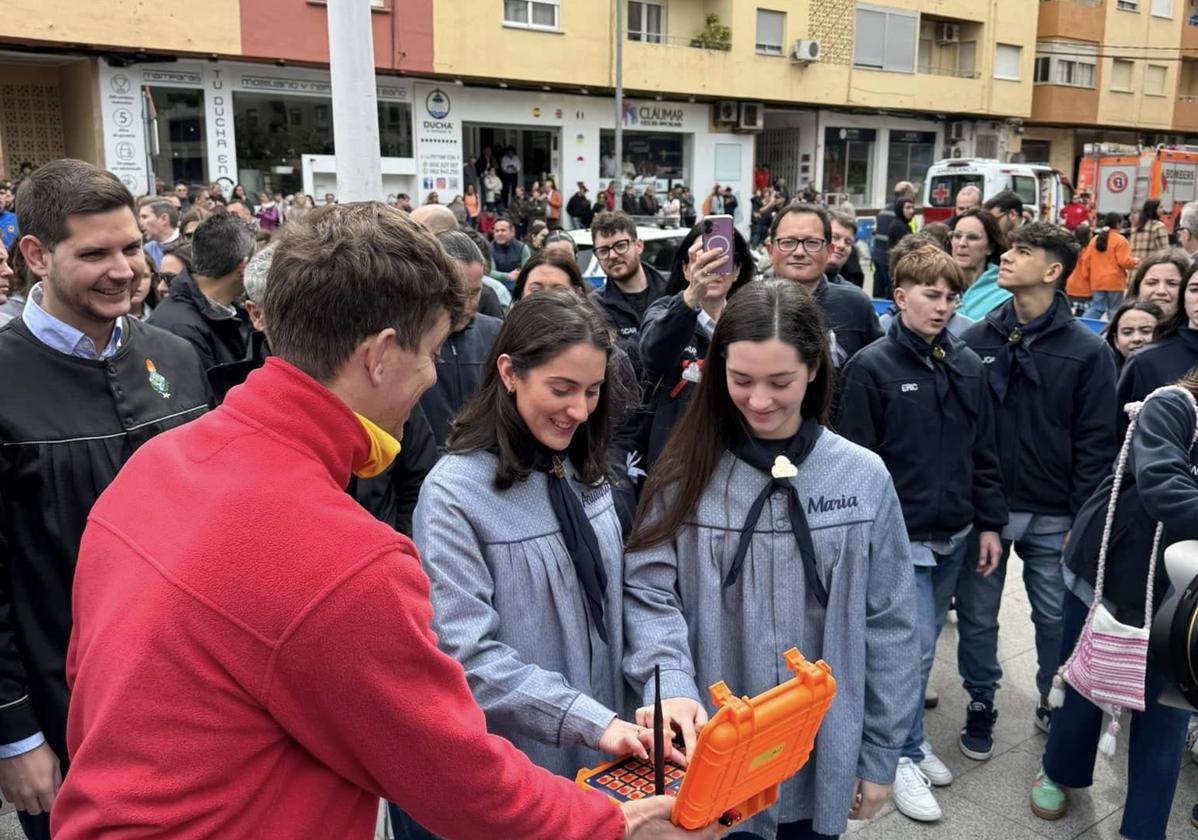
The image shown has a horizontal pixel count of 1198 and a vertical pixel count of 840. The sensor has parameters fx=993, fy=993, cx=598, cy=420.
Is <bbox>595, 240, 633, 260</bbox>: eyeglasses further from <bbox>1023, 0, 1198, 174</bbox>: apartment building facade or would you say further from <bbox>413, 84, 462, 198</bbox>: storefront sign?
<bbox>1023, 0, 1198, 174</bbox>: apartment building facade

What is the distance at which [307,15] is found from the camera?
20.4 m

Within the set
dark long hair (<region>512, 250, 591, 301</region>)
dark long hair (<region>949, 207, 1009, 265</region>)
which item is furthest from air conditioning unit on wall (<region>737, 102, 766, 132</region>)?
dark long hair (<region>512, 250, 591, 301</region>)

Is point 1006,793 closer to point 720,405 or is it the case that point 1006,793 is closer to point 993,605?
point 993,605

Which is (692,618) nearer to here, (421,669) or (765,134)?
(421,669)

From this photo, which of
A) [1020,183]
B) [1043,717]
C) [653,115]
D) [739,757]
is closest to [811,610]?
[739,757]

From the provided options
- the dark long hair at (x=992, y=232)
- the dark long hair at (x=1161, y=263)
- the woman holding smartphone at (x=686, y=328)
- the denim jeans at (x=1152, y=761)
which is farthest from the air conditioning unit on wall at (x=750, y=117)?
the denim jeans at (x=1152, y=761)

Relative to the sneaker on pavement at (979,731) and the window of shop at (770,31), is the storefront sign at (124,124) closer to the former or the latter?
the window of shop at (770,31)

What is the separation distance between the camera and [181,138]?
808 inches

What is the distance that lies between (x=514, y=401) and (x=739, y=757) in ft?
3.52

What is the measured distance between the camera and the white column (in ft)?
16.3

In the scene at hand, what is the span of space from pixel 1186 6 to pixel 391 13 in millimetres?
35490

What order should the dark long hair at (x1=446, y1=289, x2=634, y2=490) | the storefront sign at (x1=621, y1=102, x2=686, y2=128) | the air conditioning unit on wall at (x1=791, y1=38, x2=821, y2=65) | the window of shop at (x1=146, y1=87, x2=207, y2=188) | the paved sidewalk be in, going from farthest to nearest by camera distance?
the air conditioning unit on wall at (x1=791, y1=38, x2=821, y2=65), the storefront sign at (x1=621, y1=102, x2=686, y2=128), the window of shop at (x1=146, y1=87, x2=207, y2=188), the paved sidewalk, the dark long hair at (x1=446, y1=289, x2=634, y2=490)

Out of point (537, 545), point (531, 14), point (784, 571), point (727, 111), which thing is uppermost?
point (531, 14)

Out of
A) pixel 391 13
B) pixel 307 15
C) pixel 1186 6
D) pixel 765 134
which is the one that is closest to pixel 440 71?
pixel 391 13
